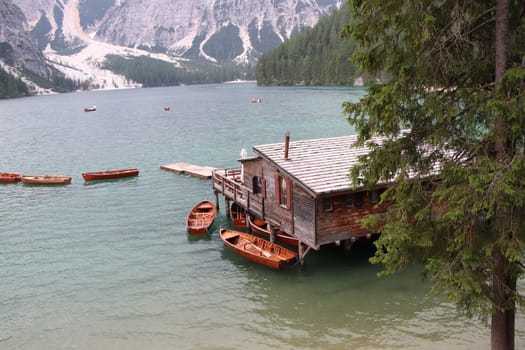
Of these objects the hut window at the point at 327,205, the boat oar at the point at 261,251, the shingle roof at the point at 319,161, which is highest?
the shingle roof at the point at 319,161

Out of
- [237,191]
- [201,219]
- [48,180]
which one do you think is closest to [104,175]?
[48,180]

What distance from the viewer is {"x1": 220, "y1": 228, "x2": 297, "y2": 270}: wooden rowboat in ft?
79.5

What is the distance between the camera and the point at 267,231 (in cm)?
2888

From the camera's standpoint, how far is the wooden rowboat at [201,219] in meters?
31.1

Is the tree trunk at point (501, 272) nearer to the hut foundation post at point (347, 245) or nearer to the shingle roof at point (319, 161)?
the shingle roof at point (319, 161)

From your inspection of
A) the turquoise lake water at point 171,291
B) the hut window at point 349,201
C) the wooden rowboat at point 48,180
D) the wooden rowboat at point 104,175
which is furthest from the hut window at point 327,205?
the wooden rowboat at point 48,180

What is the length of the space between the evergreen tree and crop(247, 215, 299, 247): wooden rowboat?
47.1ft

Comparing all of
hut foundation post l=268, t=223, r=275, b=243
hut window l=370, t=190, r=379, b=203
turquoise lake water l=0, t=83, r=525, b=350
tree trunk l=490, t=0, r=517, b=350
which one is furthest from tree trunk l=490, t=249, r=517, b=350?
hut foundation post l=268, t=223, r=275, b=243

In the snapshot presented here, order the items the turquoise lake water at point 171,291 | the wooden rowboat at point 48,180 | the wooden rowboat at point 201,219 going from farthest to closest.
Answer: the wooden rowboat at point 48,180 < the wooden rowboat at point 201,219 < the turquoise lake water at point 171,291

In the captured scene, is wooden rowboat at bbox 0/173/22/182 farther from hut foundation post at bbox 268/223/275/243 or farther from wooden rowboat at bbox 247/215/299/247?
hut foundation post at bbox 268/223/275/243

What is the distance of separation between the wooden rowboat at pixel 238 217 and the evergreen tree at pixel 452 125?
2089 centimetres

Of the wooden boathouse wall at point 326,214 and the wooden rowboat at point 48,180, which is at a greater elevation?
the wooden boathouse wall at point 326,214

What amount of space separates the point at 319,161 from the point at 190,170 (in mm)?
29237

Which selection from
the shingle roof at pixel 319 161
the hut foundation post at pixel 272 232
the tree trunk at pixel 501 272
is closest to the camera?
the tree trunk at pixel 501 272
